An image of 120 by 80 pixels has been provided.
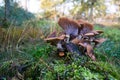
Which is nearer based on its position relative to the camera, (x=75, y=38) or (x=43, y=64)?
(x=43, y=64)

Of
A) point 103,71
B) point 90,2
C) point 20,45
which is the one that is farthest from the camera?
point 90,2

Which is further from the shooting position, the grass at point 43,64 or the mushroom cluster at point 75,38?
the mushroom cluster at point 75,38

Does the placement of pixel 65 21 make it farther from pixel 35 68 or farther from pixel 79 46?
pixel 35 68

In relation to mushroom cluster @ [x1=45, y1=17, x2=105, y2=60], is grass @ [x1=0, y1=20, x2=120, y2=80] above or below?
below

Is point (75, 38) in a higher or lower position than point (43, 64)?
higher

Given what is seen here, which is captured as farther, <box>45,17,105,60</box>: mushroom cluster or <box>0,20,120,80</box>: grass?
<box>45,17,105,60</box>: mushroom cluster

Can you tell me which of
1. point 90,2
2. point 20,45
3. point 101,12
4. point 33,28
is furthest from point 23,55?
point 101,12

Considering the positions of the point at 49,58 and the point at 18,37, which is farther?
the point at 18,37

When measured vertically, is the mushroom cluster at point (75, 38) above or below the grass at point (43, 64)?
above
